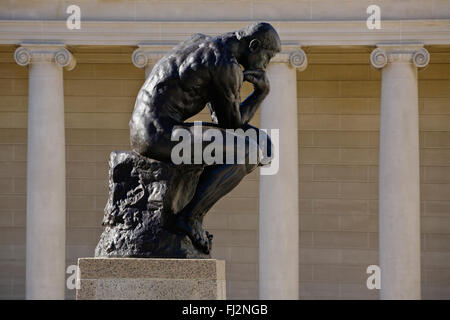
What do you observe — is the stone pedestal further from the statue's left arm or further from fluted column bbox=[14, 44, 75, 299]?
fluted column bbox=[14, 44, 75, 299]

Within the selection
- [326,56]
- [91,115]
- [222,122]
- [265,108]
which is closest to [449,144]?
[326,56]

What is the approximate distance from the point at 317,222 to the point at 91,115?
18.0m

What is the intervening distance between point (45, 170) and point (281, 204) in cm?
1450

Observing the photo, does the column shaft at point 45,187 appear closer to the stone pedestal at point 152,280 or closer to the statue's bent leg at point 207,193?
the statue's bent leg at point 207,193

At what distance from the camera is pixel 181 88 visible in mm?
27188

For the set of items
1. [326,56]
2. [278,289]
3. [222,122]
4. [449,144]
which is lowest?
[278,289]

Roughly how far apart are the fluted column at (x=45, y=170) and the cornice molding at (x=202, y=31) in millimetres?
1138

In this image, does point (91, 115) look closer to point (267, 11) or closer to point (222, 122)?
point (267, 11)

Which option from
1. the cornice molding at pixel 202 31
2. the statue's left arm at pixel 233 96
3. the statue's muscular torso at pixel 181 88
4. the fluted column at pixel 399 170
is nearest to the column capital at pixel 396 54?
the fluted column at pixel 399 170

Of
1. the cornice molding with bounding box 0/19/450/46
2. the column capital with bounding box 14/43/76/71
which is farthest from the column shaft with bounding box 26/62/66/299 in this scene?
the cornice molding with bounding box 0/19/450/46

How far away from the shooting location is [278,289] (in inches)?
2537

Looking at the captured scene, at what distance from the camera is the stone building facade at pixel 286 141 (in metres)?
65.0

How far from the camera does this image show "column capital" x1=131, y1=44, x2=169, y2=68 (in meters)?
65.9

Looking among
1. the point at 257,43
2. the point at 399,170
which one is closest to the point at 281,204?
the point at 399,170
